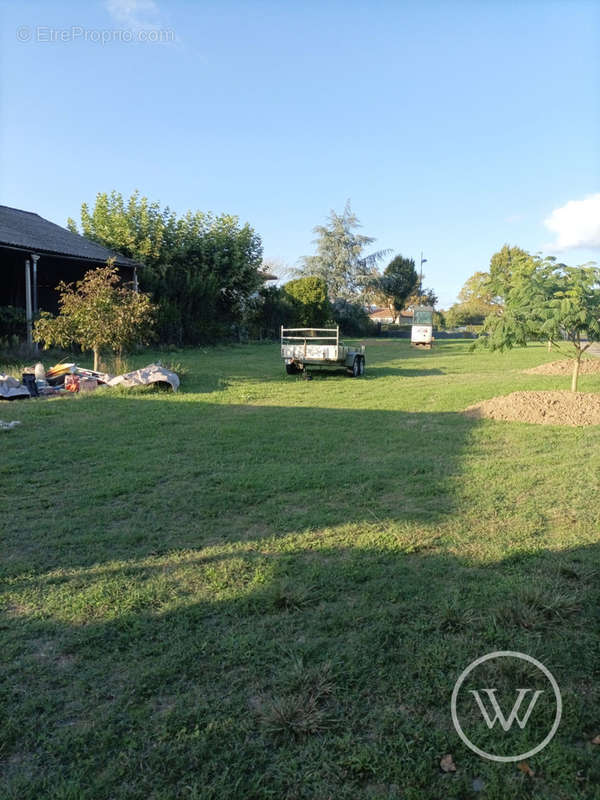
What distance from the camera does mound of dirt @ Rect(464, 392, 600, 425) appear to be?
26.7 ft

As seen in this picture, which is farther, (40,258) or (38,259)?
(40,258)

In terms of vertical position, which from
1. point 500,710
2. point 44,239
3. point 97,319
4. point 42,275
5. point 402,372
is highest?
point 44,239

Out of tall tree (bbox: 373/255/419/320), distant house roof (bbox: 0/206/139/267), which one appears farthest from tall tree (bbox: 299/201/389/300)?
distant house roof (bbox: 0/206/139/267)

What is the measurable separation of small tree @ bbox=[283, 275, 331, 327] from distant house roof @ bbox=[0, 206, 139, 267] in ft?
36.7

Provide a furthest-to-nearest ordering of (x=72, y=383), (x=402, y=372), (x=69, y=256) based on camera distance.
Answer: (x=69, y=256) < (x=402, y=372) < (x=72, y=383)

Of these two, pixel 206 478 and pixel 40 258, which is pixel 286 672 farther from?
pixel 40 258

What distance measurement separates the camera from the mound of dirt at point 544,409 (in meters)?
8.14

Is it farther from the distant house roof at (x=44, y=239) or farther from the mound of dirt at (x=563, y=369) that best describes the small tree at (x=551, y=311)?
the distant house roof at (x=44, y=239)

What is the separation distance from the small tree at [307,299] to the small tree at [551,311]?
22862 millimetres

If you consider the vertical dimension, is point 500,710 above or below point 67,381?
below

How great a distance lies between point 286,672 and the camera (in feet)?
7.93

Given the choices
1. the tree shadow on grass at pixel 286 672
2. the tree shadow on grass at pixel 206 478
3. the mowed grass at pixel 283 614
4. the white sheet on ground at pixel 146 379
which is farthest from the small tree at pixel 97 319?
the tree shadow on grass at pixel 286 672

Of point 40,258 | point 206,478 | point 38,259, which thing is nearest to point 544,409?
point 206,478

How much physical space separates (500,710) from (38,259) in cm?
1851
